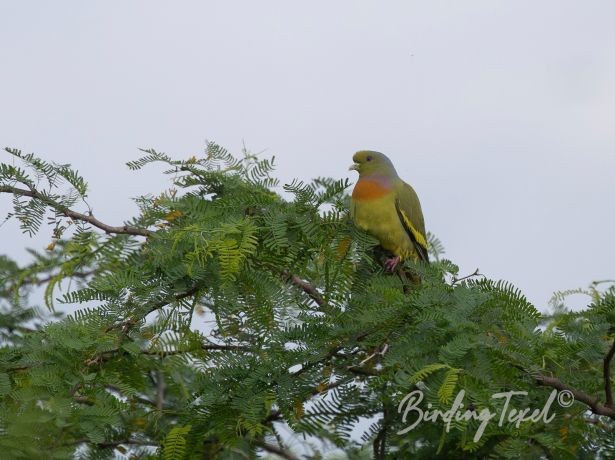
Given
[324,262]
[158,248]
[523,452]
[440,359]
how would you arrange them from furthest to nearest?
[324,262]
[158,248]
[523,452]
[440,359]

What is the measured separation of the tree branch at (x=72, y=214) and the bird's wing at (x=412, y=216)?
189 centimetres

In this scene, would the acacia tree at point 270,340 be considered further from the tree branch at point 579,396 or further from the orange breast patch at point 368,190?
the orange breast patch at point 368,190

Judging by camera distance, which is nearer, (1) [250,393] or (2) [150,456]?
(1) [250,393]

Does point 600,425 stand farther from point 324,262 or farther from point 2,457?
point 2,457

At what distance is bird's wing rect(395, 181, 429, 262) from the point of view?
5527 millimetres

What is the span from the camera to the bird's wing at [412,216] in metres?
5.53

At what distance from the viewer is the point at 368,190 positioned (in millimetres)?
5453

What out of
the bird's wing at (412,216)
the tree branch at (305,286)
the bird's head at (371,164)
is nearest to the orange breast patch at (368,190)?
the bird's wing at (412,216)

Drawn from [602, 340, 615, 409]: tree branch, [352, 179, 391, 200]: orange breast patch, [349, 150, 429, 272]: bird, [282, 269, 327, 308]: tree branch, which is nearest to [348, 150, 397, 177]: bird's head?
[349, 150, 429, 272]: bird

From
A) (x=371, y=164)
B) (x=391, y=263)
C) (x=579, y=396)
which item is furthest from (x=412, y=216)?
(x=579, y=396)

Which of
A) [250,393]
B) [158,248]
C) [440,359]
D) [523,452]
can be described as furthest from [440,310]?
[158,248]

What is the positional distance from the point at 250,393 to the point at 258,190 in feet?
3.07

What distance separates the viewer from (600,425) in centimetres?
410

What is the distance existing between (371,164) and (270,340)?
7.44 feet
